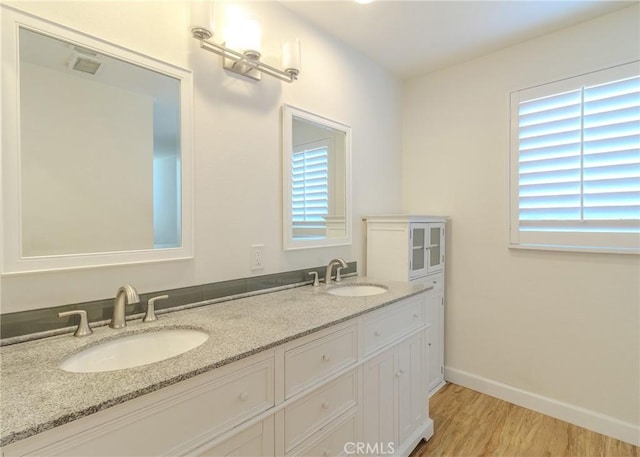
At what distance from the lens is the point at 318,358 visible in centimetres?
123

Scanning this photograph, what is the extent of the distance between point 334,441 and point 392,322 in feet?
1.95

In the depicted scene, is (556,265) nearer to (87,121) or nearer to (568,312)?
(568,312)

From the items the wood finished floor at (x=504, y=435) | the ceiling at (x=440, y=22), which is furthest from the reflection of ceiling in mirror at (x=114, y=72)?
the wood finished floor at (x=504, y=435)

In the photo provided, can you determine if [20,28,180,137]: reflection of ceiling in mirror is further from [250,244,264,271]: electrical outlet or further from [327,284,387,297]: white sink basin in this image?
[327,284,387,297]: white sink basin

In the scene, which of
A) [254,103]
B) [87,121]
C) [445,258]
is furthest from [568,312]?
[87,121]

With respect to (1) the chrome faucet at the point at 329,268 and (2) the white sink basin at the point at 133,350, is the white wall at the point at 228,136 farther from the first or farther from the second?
(2) the white sink basin at the point at 133,350

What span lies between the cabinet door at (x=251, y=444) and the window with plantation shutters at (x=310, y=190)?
1.04 meters

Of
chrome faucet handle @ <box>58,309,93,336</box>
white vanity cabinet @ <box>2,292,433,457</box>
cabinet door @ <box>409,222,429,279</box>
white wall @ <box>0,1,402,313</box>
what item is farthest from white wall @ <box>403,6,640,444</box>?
chrome faucet handle @ <box>58,309,93,336</box>

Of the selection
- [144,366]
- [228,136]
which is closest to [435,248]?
[228,136]

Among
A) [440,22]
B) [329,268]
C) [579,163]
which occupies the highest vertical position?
[440,22]

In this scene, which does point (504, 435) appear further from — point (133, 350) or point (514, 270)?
point (133, 350)

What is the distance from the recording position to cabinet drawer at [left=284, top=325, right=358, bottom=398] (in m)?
1.13

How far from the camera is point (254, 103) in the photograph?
169 centimetres

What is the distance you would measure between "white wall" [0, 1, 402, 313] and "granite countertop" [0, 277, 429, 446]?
173 mm
